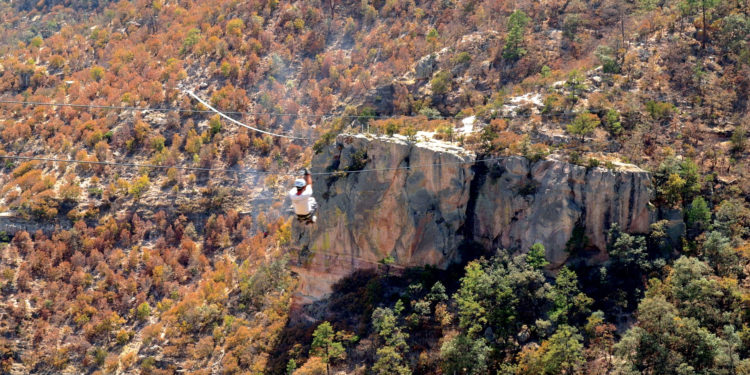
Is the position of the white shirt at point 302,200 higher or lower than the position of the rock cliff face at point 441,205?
higher

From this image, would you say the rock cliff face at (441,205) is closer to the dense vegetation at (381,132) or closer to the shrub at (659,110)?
the dense vegetation at (381,132)

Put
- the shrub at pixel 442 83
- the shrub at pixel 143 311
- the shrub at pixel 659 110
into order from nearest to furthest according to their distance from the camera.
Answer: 1. the shrub at pixel 659 110
2. the shrub at pixel 143 311
3. the shrub at pixel 442 83

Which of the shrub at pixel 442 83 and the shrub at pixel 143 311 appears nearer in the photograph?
the shrub at pixel 143 311

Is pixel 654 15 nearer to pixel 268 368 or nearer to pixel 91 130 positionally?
pixel 268 368

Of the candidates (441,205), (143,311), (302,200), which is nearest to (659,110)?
(441,205)

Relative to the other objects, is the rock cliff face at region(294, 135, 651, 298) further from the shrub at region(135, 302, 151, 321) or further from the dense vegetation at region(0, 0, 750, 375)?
the shrub at region(135, 302, 151, 321)


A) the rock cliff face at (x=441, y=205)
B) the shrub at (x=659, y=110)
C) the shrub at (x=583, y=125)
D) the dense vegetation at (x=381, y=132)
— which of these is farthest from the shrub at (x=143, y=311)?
the shrub at (x=659, y=110)

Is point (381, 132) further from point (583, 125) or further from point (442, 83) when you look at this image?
point (583, 125)
